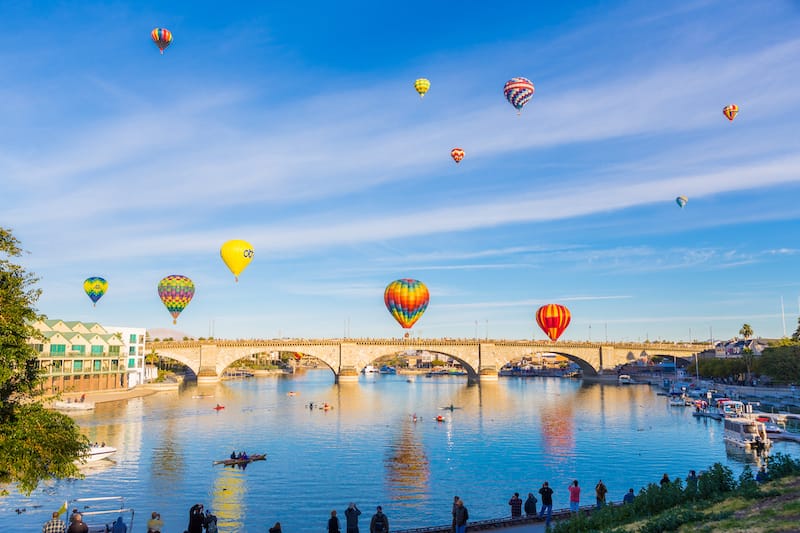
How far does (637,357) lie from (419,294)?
284ft

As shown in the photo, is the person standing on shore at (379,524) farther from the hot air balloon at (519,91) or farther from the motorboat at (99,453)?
the hot air balloon at (519,91)

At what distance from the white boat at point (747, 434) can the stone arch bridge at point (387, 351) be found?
326 feet

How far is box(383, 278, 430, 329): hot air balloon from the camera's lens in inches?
4754

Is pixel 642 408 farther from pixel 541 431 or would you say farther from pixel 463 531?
pixel 463 531

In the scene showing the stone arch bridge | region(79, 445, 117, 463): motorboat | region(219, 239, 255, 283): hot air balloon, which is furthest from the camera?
the stone arch bridge

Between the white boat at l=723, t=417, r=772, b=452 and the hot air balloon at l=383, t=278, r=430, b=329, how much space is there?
62.3 meters

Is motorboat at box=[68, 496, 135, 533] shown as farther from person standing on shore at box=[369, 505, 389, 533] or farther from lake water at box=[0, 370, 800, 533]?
person standing on shore at box=[369, 505, 389, 533]

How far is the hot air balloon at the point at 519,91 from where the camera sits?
83688mm

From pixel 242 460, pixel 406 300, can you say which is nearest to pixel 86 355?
pixel 406 300

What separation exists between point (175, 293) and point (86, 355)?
18.8m

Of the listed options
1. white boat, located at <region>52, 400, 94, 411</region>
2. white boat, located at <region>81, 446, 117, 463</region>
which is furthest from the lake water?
white boat, located at <region>52, 400, 94, 411</region>

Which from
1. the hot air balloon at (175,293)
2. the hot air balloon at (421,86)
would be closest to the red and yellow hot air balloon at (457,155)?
the hot air balloon at (421,86)

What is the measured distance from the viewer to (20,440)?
20766mm

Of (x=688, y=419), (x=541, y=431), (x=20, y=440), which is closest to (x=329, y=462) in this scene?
(x=541, y=431)
